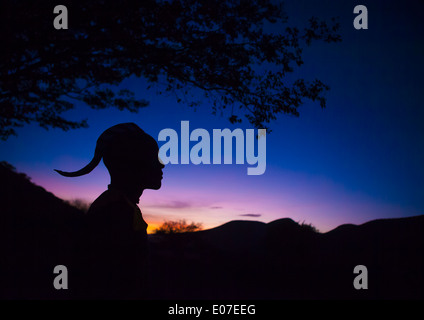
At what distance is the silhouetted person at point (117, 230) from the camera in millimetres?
2213

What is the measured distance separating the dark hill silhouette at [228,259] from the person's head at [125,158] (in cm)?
66

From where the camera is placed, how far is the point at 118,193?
7.98 ft

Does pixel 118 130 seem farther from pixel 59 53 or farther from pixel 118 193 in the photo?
pixel 59 53

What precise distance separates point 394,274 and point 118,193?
13.5m

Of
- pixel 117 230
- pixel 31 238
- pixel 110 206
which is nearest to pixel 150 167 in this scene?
pixel 110 206

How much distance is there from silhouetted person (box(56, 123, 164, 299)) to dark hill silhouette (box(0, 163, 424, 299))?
0.66 feet

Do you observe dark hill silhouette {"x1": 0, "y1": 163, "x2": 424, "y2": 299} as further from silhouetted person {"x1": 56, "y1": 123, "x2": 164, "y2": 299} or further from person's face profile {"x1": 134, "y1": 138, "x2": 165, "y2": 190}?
person's face profile {"x1": 134, "y1": 138, "x2": 165, "y2": 190}

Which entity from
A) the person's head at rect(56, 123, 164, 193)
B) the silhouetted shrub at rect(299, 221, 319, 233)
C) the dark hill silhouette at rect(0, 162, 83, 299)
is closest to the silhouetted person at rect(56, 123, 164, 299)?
the person's head at rect(56, 123, 164, 193)

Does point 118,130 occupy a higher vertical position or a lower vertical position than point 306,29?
lower

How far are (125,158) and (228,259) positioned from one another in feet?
39.1

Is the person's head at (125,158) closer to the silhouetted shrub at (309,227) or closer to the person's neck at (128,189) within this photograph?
the person's neck at (128,189)

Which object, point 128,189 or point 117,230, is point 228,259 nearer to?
point 128,189

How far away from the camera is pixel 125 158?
2.60 m
